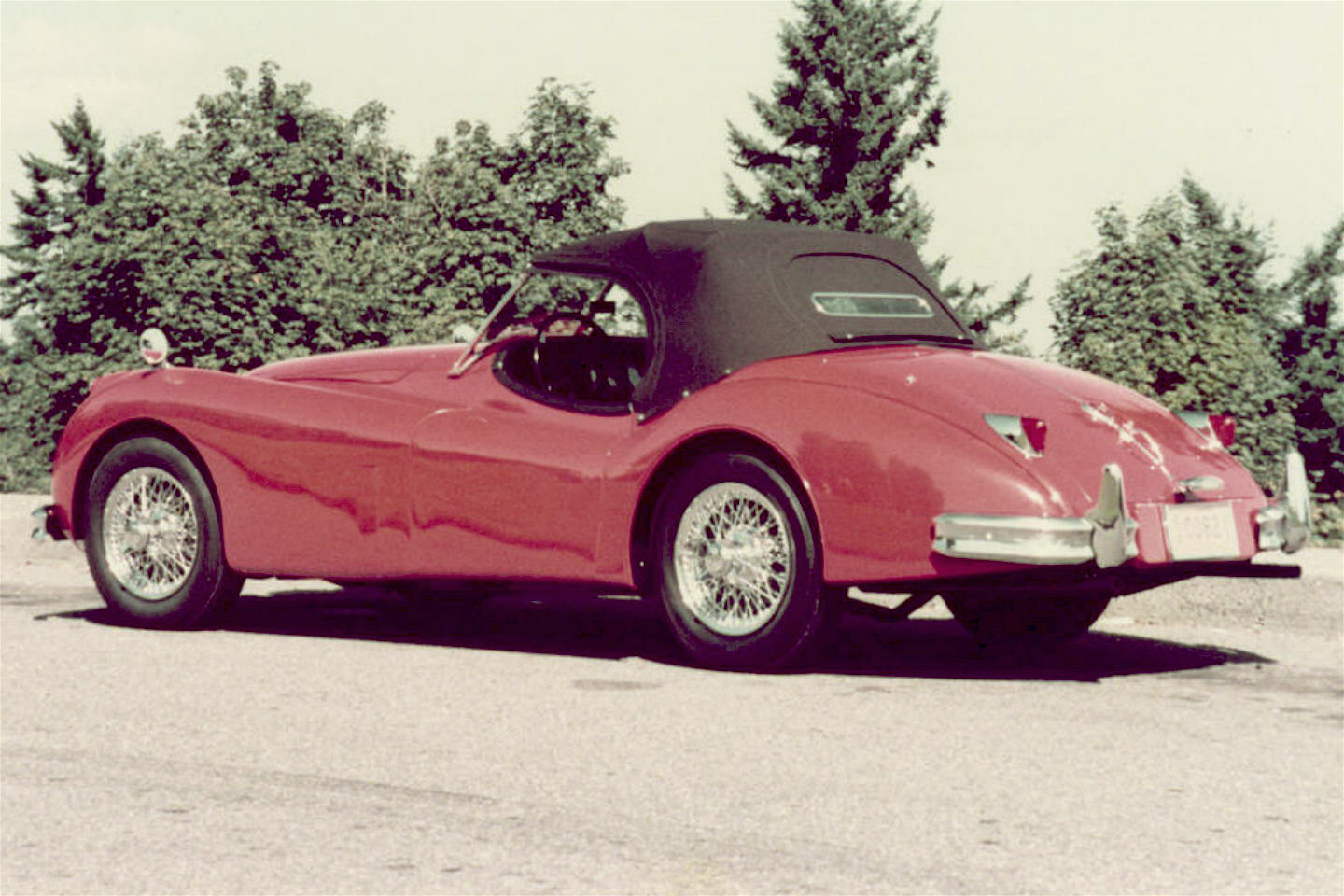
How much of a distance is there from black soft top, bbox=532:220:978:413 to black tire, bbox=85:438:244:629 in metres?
1.81

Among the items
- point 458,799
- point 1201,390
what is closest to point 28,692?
point 458,799

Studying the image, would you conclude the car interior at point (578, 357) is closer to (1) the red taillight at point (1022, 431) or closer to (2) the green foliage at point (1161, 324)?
(1) the red taillight at point (1022, 431)

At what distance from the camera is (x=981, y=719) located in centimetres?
590

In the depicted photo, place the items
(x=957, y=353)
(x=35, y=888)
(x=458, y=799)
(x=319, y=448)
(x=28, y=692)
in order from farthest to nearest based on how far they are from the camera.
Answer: (x=319, y=448) → (x=957, y=353) → (x=28, y=692) → (x=458, y=799) → (x=35, y=888)

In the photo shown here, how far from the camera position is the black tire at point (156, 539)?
26.6ft

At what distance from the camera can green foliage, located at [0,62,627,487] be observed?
34.8m

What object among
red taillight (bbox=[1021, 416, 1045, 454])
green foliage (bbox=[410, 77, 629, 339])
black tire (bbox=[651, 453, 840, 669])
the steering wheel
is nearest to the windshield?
the steering wheel

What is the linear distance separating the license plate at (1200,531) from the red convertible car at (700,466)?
0.01 m

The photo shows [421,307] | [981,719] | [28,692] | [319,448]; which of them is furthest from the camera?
[421,307]

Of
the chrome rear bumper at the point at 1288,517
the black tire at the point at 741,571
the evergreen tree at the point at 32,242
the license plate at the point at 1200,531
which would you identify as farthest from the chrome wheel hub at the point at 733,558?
the evergreen tree at the point at 32,242

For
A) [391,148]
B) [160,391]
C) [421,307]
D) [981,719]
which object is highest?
[391,148]

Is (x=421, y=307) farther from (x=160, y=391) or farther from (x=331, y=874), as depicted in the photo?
(x=331, y=874)

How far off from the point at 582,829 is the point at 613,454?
2.91 meters

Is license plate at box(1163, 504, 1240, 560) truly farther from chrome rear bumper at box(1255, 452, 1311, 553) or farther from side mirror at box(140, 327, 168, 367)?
side mirror at box(140, 327, 168, 367)
